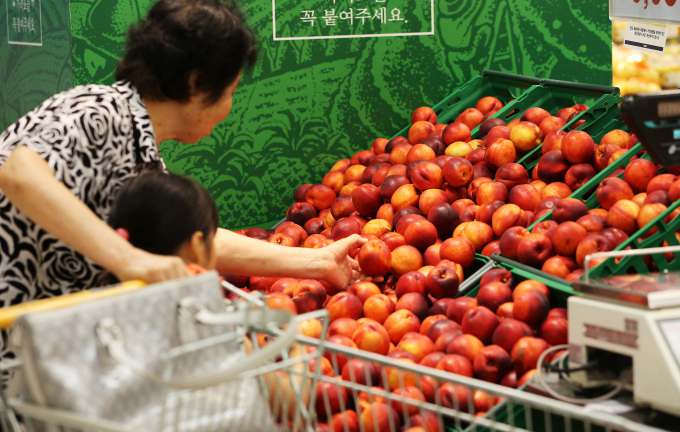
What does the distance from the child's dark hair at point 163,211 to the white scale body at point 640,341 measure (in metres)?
0.79

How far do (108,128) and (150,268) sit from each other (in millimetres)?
602

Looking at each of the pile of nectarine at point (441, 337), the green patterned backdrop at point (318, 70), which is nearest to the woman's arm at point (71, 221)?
the pile of nectarine at point (441, 337)

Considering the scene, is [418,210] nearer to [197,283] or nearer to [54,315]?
[197,283]

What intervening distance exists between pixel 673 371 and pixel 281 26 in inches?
105

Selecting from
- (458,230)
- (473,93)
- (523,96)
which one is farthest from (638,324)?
(473,93)

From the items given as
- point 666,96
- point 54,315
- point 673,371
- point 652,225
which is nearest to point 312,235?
point 652,225

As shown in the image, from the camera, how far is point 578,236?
10.2 ft

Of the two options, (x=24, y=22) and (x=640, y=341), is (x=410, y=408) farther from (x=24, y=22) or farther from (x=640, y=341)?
(x=24, y=22)

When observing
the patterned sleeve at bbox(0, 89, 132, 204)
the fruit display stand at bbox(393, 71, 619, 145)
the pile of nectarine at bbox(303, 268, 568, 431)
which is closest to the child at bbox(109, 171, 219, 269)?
the patterned sleeve at bbox(0, 89, 132, 204)

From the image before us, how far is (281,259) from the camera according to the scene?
10.7 ft

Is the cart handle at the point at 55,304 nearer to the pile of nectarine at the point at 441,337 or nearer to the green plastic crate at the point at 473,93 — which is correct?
the pile of nectarine at the point at 441,337

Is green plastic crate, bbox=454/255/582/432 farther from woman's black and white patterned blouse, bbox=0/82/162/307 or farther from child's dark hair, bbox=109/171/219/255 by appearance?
woman's black and white patterned blouse, bbox=0/82/162/307

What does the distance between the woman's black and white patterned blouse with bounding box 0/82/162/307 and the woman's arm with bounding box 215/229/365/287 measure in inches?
27.9

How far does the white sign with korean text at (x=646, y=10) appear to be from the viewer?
3.95m
